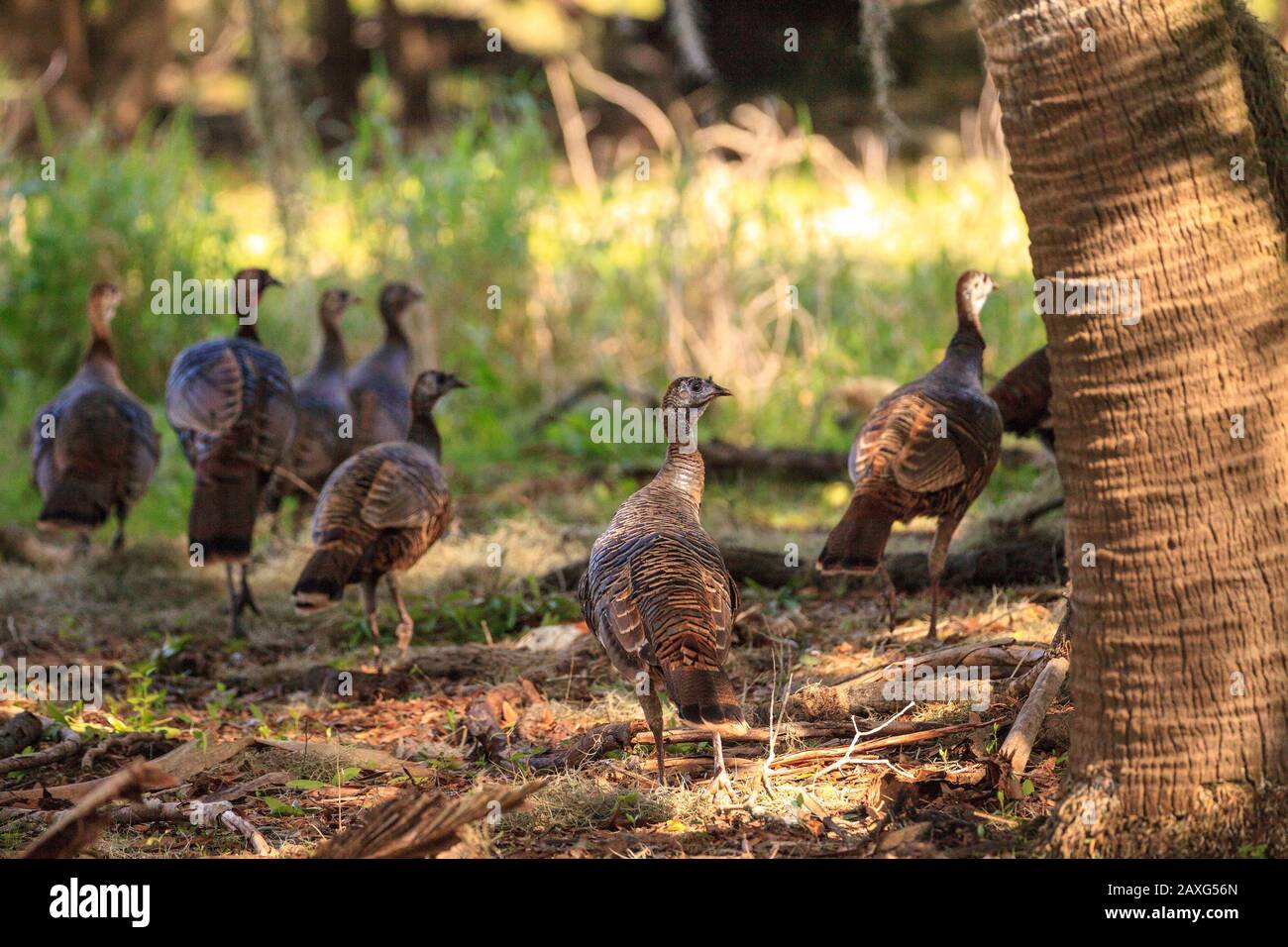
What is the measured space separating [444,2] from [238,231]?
33.2 ft

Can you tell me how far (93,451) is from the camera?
820cm

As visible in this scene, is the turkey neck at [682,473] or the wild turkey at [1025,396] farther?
the wild turkey at [1025,396]

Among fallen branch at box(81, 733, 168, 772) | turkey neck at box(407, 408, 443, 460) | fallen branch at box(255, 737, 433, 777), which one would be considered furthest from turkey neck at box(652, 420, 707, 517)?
turkey neck at box(407, 408, 443, 460)

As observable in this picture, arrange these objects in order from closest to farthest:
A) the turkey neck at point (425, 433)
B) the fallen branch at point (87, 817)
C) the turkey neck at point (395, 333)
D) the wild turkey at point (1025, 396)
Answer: the fallen branch at point (87, 817) < the wild turkey at point (1025, 396) < the turkey neck at point (425, 433) < the turkey neck at point (395, 333)

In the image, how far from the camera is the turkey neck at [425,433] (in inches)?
303

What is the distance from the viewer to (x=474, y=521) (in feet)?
30.2

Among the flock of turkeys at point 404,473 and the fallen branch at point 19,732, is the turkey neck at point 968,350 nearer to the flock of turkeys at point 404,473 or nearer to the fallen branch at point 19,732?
the flock of turkeys at point 404,473

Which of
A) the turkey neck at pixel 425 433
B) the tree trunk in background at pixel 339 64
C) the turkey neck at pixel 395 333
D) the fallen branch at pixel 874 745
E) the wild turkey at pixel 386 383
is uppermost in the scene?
the tree trunk in background at pixel 339 64

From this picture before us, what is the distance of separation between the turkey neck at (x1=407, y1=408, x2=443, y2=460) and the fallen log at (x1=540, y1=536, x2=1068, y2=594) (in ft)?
3.13

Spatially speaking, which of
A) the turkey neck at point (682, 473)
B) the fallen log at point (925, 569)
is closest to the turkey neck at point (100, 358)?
the fallen log at point (925, 569)

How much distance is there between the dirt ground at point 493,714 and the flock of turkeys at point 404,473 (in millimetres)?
274

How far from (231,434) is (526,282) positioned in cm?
494

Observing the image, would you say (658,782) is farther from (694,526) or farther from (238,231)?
(238,231)

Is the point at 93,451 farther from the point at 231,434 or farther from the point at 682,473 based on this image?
the point at 682,473
